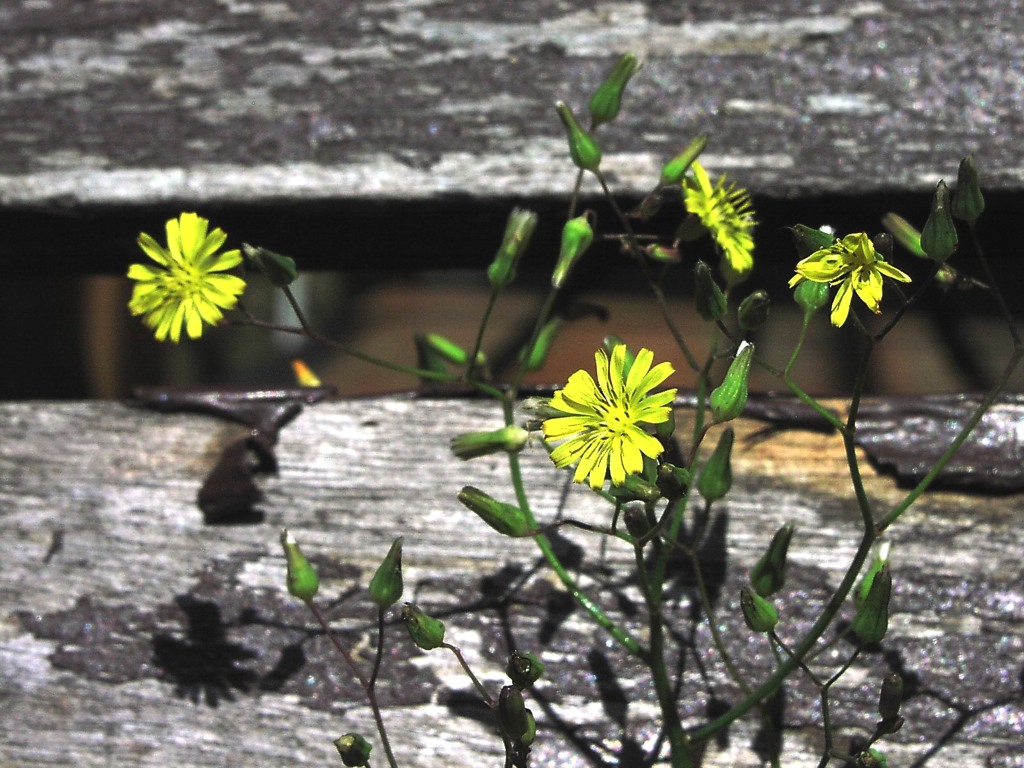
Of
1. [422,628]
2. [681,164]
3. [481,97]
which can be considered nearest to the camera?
[422,628]

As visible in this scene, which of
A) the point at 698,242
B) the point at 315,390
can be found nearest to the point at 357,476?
the point at 315,390

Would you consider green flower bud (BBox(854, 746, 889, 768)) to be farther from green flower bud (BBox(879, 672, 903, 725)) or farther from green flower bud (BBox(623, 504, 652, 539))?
green flower bud (BBox(623, 504, 652, 539))

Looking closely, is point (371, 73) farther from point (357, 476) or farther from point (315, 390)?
point (357, 476)

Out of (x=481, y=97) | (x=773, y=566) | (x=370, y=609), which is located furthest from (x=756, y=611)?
(x=481, y=97)

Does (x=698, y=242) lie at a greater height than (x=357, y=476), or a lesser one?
greater

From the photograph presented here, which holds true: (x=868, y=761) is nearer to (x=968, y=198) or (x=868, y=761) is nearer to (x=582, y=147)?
(x=968, y=198)

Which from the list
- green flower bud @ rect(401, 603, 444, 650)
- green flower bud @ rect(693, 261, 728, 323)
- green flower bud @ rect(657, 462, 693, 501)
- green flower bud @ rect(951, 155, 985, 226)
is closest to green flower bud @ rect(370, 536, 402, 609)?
green flower bud @ rect(401, 603, 444, 650)
